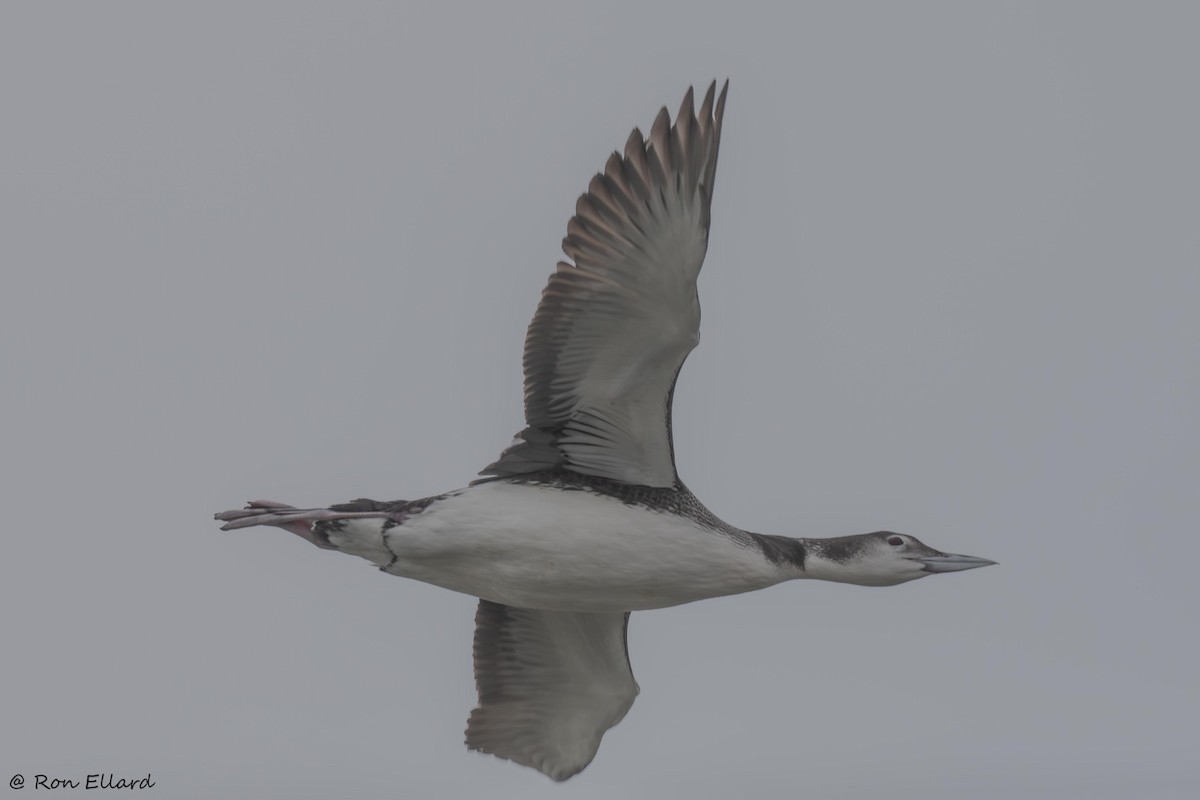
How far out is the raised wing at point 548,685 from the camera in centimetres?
1658

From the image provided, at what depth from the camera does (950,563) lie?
50.2 ft

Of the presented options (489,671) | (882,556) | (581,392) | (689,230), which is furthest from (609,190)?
(489,671)

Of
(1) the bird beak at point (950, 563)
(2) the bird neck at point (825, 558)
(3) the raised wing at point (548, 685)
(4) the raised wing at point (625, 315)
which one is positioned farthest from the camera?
(3) the raised wing at point (548, 685)

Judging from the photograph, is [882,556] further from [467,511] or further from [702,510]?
[467,511]

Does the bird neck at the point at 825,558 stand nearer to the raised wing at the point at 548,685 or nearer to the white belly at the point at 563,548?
the white belly at the point at 563,548

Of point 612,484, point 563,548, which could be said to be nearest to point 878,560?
point 612,484

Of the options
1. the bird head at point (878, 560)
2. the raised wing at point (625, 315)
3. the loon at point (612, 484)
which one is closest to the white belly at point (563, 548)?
the loon at point (612, 484)

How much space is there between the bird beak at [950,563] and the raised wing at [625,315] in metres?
2.45

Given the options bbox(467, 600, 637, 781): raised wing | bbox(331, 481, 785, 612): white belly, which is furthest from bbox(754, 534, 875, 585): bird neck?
bbox(467, 600, 637, 781): raised wing

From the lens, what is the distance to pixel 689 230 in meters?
13.3

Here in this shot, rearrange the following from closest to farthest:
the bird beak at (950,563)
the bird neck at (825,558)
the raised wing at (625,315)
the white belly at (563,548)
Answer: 1. the raised wing at (625,315)
2. the white belly at (563,548)
3. the bird neck at (825,558)
4. the bird beak at (950,563)

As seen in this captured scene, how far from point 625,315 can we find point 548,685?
4.63 metres

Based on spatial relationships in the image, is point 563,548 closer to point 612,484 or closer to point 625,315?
point 612,484

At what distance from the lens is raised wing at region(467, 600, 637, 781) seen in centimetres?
1658
